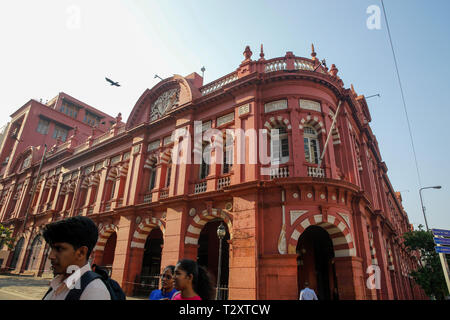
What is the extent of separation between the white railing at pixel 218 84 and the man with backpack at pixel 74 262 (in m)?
14.2

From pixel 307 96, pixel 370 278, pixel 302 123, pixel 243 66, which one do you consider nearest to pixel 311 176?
pixel 302 123

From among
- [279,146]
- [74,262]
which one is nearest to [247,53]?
[279,146]

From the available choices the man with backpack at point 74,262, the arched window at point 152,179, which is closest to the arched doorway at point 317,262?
the arched window at point 152,179

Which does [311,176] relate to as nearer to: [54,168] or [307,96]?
[307,96]

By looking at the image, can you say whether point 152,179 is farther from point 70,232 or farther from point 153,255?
point 70,232

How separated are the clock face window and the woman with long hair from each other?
15701 mm

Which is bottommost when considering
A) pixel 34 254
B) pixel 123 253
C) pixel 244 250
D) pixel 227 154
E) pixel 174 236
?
pixel 244 250

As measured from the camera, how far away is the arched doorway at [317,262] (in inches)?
520

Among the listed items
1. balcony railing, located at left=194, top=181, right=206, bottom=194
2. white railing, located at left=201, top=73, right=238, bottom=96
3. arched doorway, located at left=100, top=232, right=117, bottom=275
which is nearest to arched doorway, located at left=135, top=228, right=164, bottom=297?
arched doorway, located at left=100, top=232, right=117, bottom=275

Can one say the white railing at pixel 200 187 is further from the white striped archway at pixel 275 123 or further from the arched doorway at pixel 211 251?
the white striped archway at pixel 275 123

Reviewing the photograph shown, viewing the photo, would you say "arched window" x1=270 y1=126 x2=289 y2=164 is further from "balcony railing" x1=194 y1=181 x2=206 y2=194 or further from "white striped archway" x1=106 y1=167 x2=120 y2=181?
"white striped archway" x1=106 y1=167 x2=120 y2=181

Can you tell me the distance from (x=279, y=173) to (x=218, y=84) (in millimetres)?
7117

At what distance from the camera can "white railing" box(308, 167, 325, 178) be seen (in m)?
12.1

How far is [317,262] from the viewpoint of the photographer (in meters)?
13.9
